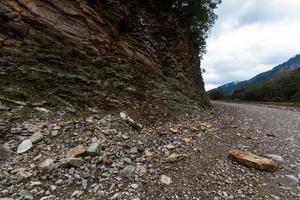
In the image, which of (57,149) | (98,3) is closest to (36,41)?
(98,3)

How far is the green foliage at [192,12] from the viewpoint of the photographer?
20.7 meters

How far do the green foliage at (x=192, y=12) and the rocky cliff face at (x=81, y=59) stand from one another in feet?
13.1

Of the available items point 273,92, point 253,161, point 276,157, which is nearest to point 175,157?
point 253,161

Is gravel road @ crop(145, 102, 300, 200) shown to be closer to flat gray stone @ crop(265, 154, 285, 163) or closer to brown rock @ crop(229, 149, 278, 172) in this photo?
flat gray stone @ crop(265, 154, 285, 163)

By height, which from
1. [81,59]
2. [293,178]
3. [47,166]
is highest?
[81,59]

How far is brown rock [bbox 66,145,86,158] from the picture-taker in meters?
8.41

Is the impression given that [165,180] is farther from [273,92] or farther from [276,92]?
[273,92]

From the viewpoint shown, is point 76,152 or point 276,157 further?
point 276,157

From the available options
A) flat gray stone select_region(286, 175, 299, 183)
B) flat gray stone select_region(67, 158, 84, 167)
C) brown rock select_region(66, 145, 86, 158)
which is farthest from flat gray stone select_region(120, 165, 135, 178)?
flat gray stone select_region(286, 175, 299, 183)

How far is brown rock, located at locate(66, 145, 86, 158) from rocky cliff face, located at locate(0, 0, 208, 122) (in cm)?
279

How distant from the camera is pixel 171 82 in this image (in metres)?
17.7

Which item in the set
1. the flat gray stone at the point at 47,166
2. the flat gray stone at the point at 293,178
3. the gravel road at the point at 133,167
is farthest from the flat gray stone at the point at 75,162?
the flat gray stone at the point at 293,178

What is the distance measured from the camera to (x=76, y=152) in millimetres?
8539

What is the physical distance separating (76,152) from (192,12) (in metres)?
18.6
